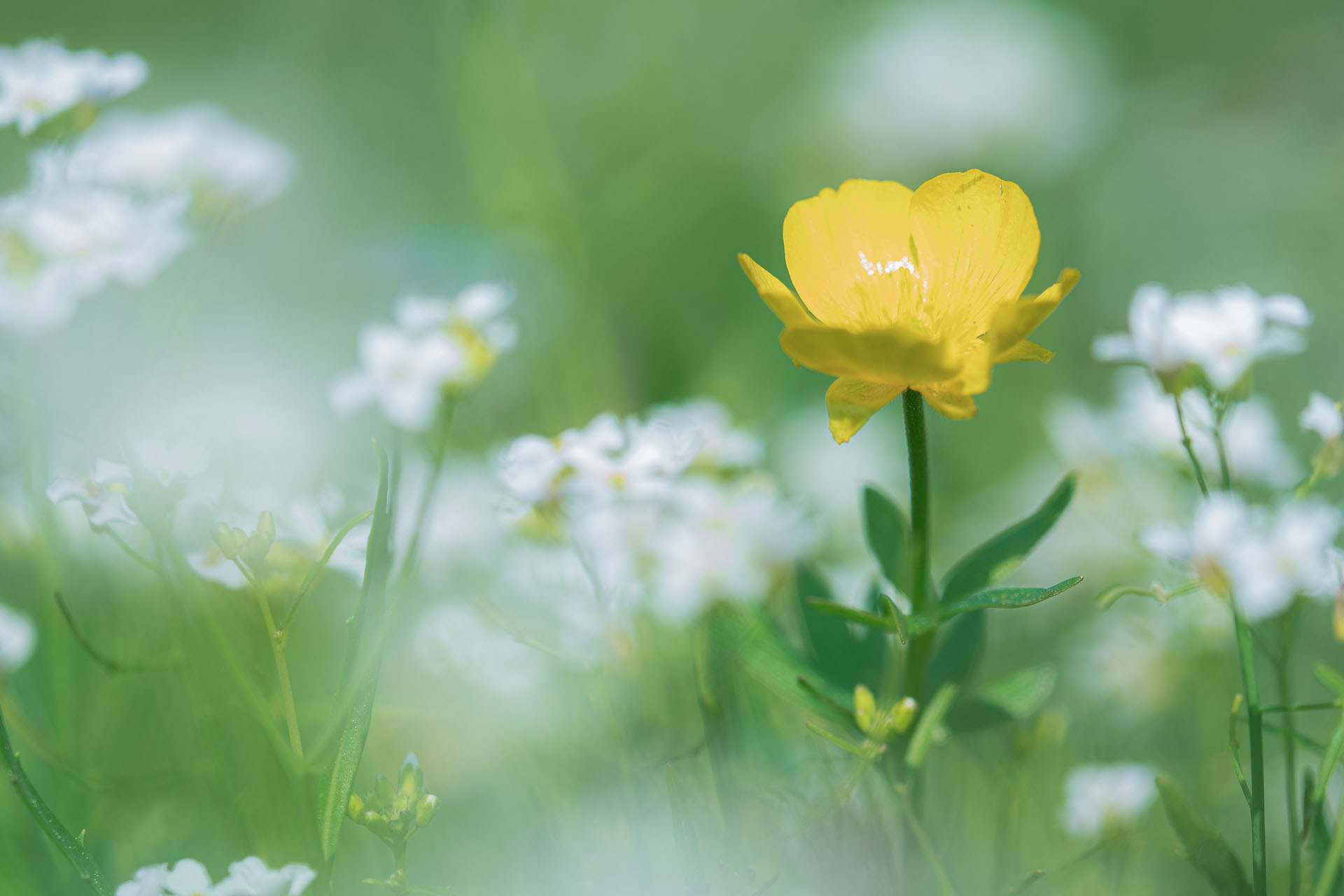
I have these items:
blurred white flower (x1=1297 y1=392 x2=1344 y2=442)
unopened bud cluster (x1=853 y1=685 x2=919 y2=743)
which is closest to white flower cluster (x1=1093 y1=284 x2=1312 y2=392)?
blurred white flower (x1=1297 y1=392 x2=1344 y2=442)

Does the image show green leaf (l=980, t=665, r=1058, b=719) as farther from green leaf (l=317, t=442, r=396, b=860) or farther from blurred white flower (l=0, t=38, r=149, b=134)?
blurred white flower (l=0, t=38, r=149, b=134)

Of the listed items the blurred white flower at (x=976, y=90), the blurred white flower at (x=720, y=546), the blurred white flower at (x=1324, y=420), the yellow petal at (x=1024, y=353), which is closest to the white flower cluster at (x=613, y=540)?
the blurred white flower at (x=720, y=546)

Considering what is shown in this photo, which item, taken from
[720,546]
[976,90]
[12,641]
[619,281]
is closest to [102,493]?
[12,641]

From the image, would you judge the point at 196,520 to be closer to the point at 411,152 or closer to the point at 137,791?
the point at 137,791

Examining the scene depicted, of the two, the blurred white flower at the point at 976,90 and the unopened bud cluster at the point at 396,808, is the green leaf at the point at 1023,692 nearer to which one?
the unopened bud cluster at the point at 396,808

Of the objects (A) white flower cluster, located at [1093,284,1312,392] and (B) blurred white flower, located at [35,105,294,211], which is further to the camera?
(B) blurred white flower, located at [35,105,294,211]

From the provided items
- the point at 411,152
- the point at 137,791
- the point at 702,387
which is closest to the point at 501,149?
the point at 702,387

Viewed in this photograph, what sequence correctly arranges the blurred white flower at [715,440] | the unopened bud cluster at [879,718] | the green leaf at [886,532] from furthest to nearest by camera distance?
the blurred white flower at [715,440] < the green leaf at [886,532] < the unopened bud cluster at [879,718]
